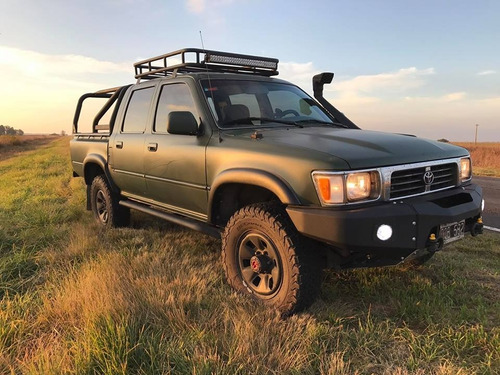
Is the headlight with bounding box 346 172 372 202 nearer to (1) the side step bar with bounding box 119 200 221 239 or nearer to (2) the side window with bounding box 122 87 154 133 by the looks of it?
(1) the side step bar with bounding box 119 200 221 239

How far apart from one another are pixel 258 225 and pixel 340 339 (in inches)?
37.9

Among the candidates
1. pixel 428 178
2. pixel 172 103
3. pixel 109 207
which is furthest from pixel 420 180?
pixel 109 207

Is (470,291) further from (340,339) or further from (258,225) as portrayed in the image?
(258,225)

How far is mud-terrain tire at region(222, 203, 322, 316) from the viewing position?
2.76 m

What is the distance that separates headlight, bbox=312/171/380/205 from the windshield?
1.31m

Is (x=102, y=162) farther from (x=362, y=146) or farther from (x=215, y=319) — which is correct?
(x=362, y=146)

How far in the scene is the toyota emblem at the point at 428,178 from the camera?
9.57ft

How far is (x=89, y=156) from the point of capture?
574cm

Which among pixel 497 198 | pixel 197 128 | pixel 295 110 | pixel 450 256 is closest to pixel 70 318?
pixel 197 128

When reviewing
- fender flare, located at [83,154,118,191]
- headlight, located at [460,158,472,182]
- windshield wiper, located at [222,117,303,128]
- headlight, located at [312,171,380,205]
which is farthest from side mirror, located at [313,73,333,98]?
fender flare, located at [83,154,118,191]

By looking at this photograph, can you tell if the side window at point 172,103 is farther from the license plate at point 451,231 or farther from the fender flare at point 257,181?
the license plate at point 451,231

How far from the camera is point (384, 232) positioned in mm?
2525

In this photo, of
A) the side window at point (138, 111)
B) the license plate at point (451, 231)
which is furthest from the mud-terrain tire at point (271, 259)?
the side window at point (138, 111)

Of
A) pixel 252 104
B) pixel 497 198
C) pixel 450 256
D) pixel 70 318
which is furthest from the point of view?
pixel 497 198
